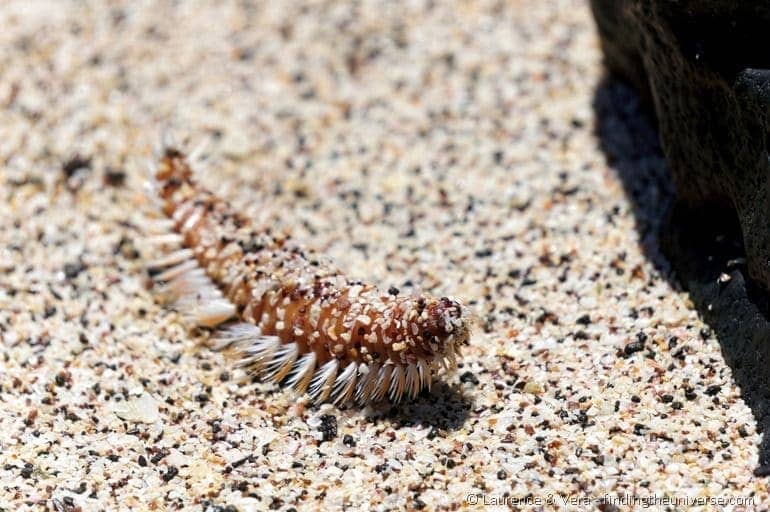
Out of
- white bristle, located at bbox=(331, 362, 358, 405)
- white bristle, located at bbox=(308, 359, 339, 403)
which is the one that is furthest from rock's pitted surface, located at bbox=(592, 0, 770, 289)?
white bristle, located at bbox=(308, 359, 339, 403)

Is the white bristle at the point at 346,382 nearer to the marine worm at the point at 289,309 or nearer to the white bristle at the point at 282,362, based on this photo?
the marine worm at the point at 289,309

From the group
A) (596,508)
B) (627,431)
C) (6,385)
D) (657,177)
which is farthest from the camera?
(657,177)

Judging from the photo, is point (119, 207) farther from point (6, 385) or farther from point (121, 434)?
point (121, 434)

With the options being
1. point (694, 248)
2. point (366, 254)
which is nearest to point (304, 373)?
point (366, 254)

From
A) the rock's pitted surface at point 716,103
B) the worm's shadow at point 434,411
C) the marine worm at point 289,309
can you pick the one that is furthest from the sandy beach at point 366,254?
the rock's pitted surface at point 716,103

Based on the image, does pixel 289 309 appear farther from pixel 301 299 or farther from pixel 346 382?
pixel 346 382

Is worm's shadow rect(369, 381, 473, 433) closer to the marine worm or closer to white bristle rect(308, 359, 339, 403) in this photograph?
the marine worm

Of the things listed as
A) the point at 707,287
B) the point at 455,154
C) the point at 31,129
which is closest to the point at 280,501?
the point at 707,287
